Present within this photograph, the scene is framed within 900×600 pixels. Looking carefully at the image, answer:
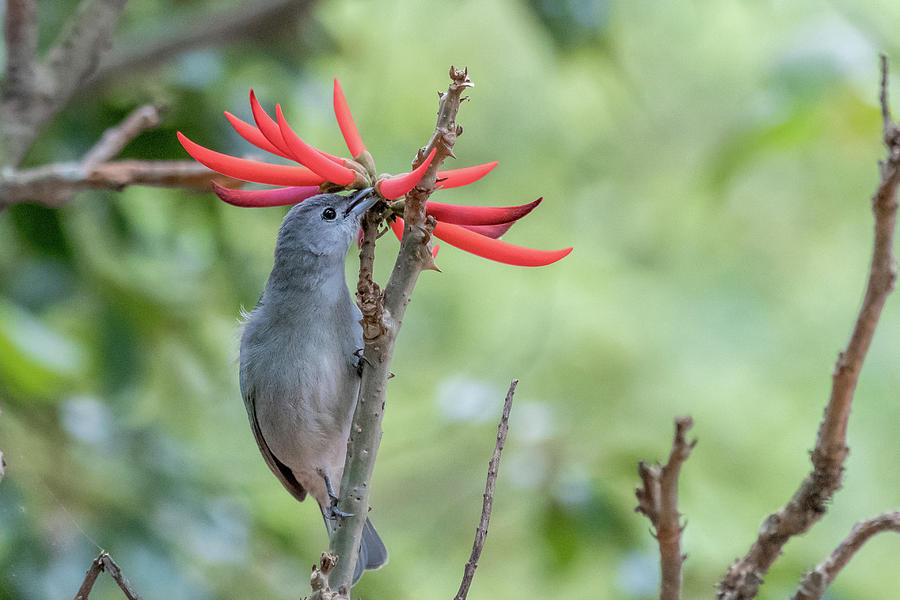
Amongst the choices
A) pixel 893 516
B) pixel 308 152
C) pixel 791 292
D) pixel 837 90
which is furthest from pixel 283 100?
pixel 791 292

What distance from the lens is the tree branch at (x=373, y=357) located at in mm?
1485

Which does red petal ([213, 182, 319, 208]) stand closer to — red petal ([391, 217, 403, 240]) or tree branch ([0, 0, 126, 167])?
red petal ([391, 217, 403, 240])

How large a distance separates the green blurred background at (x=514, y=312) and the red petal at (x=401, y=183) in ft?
4.86

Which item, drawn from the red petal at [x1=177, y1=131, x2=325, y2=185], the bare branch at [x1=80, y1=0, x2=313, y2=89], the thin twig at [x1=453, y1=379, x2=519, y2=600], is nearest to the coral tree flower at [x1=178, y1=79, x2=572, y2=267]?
the red petal at [x1=177, y1=131, x2=325, y2=185]

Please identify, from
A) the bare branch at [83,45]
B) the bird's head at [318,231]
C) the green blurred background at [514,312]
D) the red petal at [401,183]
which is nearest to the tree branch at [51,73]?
the bare branch at [83,45]

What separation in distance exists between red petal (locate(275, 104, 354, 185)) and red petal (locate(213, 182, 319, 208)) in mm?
120

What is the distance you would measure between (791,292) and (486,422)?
13.4 feet

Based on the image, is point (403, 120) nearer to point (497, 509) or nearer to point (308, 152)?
point (497, 509)

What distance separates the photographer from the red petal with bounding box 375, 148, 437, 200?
142 centimetres

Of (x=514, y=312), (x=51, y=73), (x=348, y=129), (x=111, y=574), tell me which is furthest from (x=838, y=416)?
(x=514, y=312)

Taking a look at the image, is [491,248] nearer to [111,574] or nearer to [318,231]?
[111,574]

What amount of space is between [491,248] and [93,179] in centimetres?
141

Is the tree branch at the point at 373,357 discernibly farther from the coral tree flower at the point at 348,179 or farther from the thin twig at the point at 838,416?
the thin twig at the point at 838,416

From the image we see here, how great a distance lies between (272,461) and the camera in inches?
126
